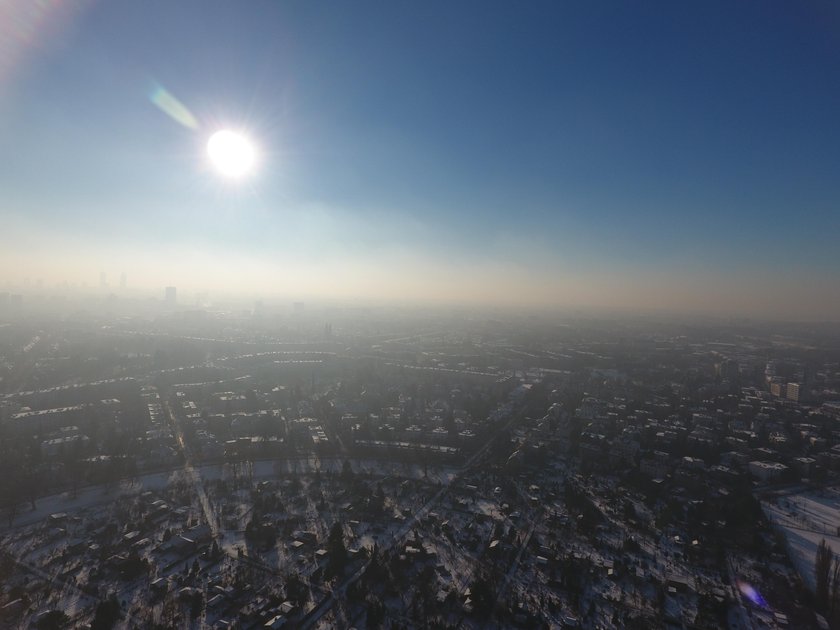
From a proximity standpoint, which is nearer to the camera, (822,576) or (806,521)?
(822,576)

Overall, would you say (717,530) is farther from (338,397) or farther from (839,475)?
(338,397)

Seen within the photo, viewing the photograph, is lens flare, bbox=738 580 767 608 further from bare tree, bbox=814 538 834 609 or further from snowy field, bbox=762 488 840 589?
snowy field, bbox=762 488 840 589

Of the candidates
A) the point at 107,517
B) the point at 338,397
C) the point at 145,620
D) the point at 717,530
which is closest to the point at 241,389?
the point at 338,397

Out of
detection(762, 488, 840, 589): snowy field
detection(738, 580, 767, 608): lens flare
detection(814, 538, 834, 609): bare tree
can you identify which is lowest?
detection(762, 488, 840, 589): snowy field

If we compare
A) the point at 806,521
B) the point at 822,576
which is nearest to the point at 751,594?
the point at 822,576

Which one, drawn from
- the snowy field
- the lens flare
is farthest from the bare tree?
the lens flare

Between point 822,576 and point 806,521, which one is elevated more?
point 822,576

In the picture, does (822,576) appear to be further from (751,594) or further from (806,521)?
(806,521)

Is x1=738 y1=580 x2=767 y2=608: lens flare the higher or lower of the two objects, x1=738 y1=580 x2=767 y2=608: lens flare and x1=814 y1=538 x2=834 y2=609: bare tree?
the lower

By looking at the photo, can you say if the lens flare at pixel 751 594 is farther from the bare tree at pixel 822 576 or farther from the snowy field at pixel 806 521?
the snowy field at pixel 806 521
